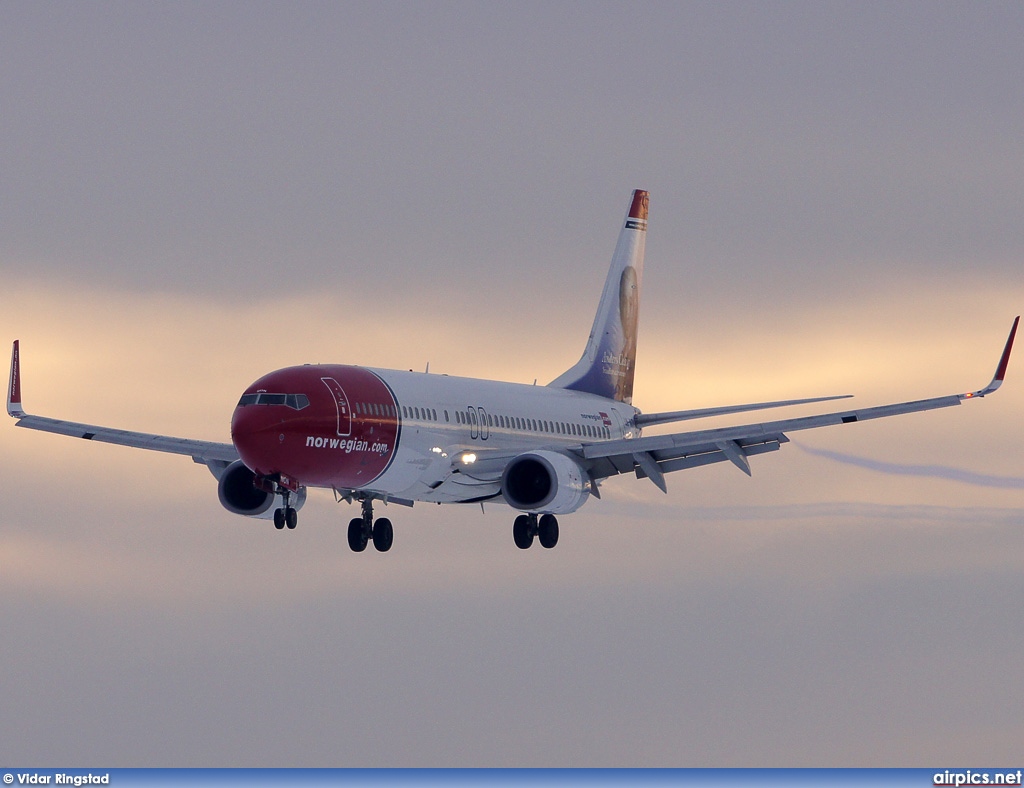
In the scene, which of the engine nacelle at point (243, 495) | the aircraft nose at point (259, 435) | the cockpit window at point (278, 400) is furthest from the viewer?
the engine nacelle at point (243, 495)

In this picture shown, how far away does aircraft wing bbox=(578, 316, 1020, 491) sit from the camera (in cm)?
6538

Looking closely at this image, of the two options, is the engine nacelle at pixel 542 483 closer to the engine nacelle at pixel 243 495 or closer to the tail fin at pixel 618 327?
the engine nacelle at pixel 243 495

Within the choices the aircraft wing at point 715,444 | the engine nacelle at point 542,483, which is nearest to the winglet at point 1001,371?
the aircraft wing at point 715,444

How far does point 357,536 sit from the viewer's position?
71500 mm

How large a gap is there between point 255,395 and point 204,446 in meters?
9.84

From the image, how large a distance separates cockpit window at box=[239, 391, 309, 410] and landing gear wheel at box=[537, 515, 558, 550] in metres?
13.1

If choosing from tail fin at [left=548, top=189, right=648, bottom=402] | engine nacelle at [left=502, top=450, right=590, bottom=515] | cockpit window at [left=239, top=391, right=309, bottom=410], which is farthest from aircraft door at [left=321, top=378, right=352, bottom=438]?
tail fin at [left=548, top=189, right=648, bottom=402]

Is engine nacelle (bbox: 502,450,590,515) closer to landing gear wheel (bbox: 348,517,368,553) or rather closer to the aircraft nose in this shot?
landing gear wheel (bbox: 348,517,368,553)

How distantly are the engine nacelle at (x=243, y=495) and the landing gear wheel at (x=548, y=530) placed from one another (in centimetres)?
931

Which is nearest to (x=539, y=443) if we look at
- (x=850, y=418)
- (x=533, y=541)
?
(x=533, y=541)

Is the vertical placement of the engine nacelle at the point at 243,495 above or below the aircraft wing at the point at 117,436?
below

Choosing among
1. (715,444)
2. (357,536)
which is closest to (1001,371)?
(715,444)

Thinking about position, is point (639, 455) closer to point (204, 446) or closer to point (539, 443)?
point (539, 443)

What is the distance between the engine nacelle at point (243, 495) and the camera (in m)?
71.0
